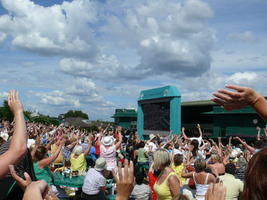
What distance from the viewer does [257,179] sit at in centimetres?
143

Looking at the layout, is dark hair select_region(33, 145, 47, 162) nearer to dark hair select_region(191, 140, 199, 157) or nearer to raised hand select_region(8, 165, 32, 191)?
raised hand select_region(8, 165, 32, 191)

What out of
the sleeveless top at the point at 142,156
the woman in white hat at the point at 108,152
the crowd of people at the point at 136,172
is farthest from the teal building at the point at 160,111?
the woman in white hat at the point at 108,152

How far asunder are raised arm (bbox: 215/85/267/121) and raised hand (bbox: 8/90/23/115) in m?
1.24

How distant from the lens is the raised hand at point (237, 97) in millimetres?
1712

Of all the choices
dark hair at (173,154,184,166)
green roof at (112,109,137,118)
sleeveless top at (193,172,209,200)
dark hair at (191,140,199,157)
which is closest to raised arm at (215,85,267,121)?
sleeveless top at (193,172,209,200)

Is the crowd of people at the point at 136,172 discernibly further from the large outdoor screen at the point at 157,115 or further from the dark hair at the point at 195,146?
the large outdoor screen at the point at 157,115

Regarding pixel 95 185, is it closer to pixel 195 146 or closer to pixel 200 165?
pixel 200 165

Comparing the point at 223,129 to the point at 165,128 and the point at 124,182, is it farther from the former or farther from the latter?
the point at 124,182

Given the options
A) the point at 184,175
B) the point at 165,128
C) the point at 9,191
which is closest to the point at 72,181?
the point at 184,175

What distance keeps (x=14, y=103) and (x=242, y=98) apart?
1.42 metres

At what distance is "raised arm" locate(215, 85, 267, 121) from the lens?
171 centimetres

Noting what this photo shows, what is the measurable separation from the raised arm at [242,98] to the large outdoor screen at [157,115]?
2299cm

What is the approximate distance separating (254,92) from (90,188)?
5216mm

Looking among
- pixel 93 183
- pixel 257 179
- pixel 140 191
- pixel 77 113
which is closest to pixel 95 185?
pixel 93 183
